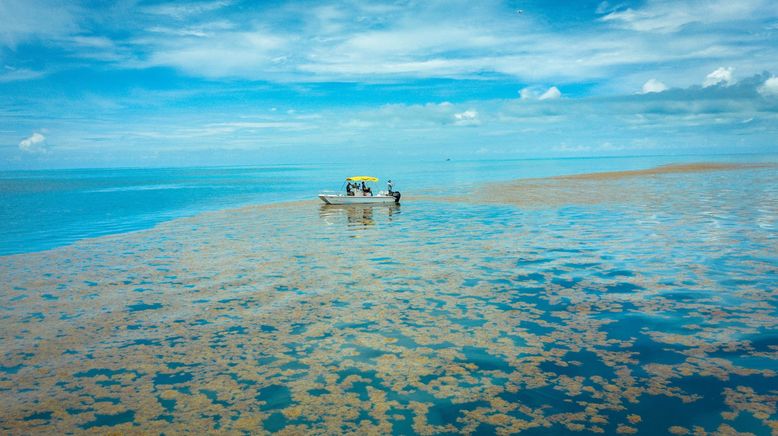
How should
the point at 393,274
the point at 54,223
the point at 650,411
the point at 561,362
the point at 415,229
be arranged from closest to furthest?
the point at 650,411, the point at 561,362, the point at 393,274, the point at 415,229, the point at 54,223

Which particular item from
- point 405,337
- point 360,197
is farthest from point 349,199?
point 405,337

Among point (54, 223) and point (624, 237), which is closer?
point (624, 237)

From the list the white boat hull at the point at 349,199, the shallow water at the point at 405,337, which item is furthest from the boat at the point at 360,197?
the shallow water at the point at 405,337

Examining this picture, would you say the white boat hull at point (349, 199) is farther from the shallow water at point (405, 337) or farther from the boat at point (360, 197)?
the shallow water at point (405, 337)

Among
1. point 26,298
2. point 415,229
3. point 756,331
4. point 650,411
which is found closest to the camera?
point 650,411

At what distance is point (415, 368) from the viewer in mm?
13406

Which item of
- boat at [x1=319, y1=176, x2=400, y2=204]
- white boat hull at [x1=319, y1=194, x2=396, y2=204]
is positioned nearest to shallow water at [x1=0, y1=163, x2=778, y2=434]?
boat at [x1=319, y1=176, x2=400, y2=204]

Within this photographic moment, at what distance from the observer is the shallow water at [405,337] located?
36.4 feet

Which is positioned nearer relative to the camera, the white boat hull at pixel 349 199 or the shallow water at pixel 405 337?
the shallow water at pixel 405 337

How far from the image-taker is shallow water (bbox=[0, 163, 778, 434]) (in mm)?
11094

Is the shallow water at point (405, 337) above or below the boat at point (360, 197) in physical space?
below

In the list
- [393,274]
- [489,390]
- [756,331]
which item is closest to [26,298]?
[393,274]

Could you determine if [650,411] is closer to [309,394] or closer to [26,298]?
[309,394]

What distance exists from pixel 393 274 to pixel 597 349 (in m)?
11.6
